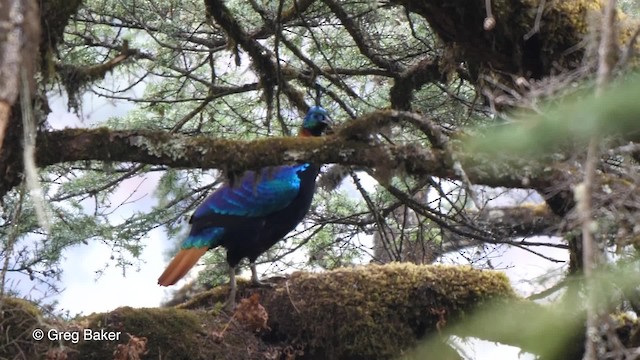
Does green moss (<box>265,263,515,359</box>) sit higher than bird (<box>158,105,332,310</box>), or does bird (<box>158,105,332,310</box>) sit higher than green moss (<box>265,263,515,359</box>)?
bird (<box>158,105,332,310</box>)

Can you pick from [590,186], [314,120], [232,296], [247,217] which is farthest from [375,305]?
[590,186]

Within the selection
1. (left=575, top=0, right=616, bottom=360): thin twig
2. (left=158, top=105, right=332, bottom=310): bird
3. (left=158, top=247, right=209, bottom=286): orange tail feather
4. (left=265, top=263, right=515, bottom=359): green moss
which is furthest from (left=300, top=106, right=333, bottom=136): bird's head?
(left=575, top=0, right=616, bottom=360): thin twig

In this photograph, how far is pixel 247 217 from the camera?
4320 millimetres

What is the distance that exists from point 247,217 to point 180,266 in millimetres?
419

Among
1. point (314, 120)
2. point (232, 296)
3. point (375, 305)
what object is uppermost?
point (314, 120)

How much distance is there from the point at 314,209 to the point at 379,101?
892 mm

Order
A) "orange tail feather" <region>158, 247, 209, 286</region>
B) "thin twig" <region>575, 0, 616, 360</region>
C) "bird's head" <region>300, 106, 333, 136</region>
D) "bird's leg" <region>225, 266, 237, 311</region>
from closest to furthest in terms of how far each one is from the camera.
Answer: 1. "thin twig" <region>575, 0, 616, 360</region>
2. "bird's leg" <region>225, 266, 237, 311</region>
3. "orange tail feather" <region>158, 247, 209, 286</region>
4. "bird's head" <region>300, 106, 333, 136</region>

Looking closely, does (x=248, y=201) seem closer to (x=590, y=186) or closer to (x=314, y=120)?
(x=314, y=120)

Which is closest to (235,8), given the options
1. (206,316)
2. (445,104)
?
(445,104)

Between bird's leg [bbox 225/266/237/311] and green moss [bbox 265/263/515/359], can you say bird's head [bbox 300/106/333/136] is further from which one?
green moss [bbox 265/263/515/359]

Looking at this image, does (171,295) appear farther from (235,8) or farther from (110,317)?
(110,317)

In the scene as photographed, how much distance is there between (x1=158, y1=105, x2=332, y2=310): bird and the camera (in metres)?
4.16

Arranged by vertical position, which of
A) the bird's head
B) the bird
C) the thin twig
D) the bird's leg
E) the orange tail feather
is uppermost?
the bird's head

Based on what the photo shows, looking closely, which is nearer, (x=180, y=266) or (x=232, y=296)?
(x=232, y=296)
